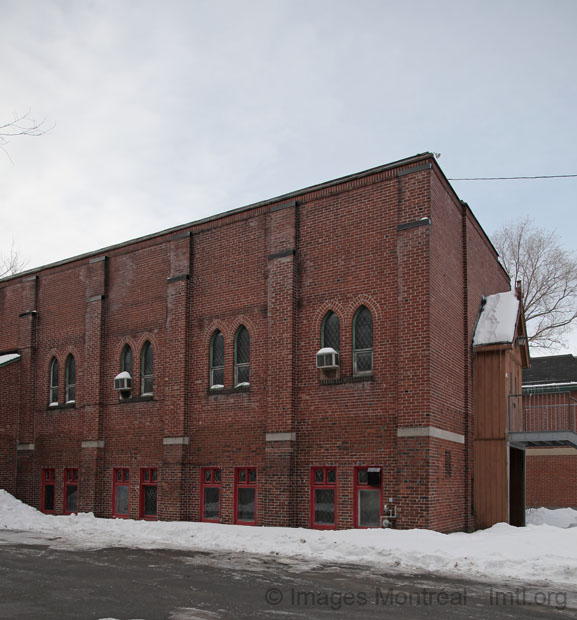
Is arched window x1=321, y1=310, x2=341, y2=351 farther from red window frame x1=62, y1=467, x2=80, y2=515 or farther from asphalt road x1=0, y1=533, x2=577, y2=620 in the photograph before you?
red window frame x1=62, y1=467, x2=80, y2=515

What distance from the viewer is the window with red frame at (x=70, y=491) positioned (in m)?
23.9

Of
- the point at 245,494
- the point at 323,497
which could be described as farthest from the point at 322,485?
the point at 245,494

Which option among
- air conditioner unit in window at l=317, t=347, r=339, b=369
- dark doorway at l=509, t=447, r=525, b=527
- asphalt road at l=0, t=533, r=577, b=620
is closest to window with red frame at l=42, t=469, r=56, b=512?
asphalt road at l=0, t=533, r=577, b=620

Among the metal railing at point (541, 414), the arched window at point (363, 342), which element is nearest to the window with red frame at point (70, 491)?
the arched window at point (363, 342)

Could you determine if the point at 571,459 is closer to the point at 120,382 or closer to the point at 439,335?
the point at 439,335

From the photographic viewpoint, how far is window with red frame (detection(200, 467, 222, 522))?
20248 millimetres

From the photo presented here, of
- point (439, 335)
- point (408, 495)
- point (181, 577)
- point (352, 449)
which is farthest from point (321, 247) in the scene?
point (181, 577)

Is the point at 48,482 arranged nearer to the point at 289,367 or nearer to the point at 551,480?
the point at 289,367

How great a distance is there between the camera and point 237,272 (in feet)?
68.9

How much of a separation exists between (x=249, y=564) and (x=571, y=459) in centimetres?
2185

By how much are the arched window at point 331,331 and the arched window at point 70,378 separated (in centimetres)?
1043

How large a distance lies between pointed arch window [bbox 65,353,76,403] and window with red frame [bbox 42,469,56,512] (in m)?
2.60

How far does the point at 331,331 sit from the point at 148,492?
7.88 m

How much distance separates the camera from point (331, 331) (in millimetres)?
19047
